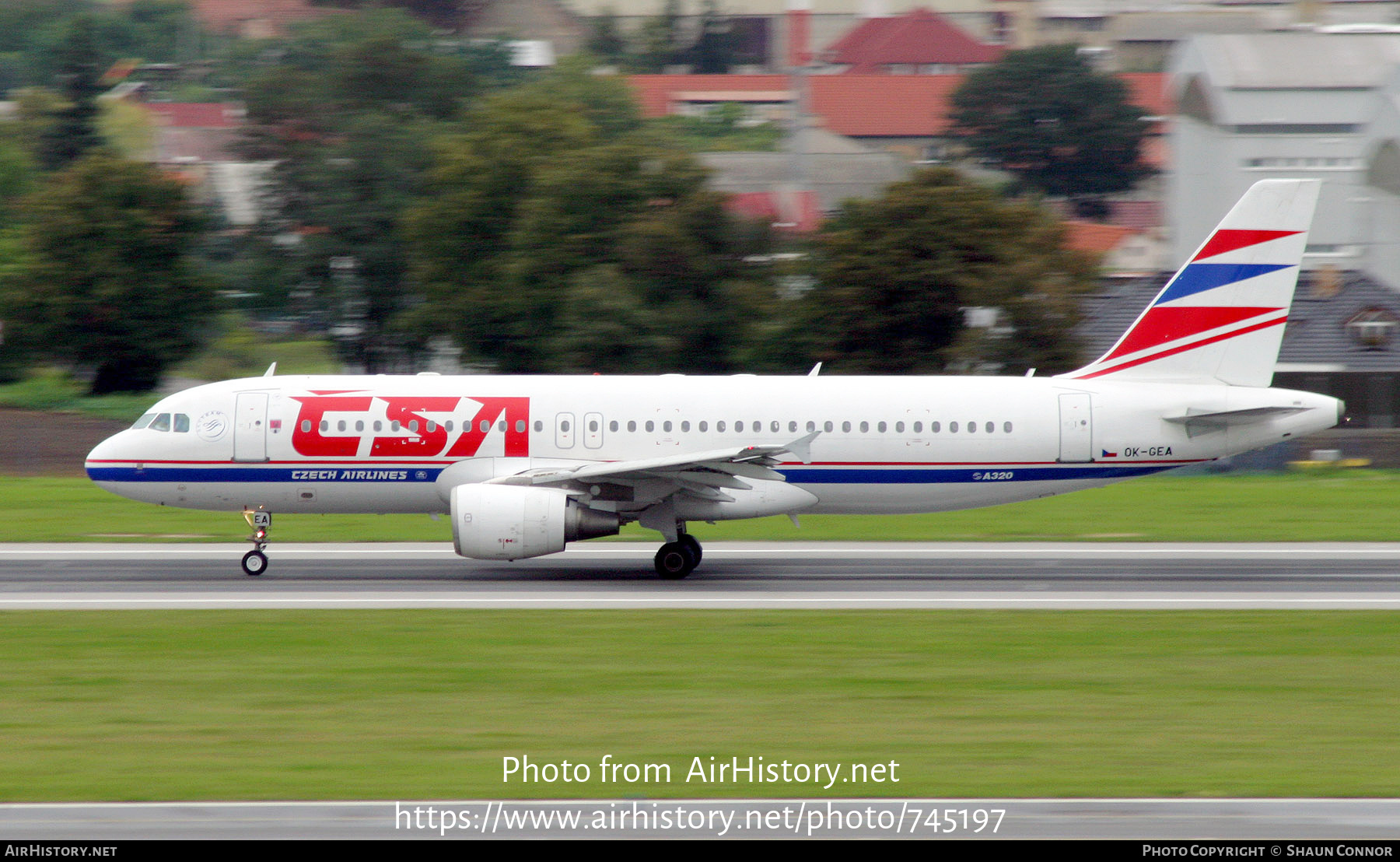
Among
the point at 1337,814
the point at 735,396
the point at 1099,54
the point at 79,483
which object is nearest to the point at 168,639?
the point at 735,396

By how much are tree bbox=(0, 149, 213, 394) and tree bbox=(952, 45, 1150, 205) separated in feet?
213

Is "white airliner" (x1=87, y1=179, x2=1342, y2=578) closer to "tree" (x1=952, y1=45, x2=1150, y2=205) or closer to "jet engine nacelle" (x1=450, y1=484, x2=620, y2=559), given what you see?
"jet engine nacelle" (x1=450, y1=484, x2=620, y2=559)

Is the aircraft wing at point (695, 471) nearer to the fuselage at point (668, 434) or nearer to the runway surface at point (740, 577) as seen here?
the fuselage at point (668, 434)

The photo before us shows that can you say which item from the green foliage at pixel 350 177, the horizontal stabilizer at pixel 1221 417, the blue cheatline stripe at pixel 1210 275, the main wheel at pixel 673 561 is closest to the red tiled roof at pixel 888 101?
the green foliage at pixel 350 177

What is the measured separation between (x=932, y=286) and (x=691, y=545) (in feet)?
82.7

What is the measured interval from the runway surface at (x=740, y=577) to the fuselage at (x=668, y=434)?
1392 mm

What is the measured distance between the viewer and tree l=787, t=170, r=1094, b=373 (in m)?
47.6

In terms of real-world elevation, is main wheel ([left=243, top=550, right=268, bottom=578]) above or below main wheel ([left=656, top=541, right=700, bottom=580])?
above

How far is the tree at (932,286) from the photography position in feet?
156

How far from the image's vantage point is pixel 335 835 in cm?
1174

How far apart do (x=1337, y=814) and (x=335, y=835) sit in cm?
834

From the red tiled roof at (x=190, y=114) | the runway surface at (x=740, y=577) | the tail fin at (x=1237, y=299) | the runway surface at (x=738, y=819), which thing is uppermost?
the red tiled roof at (x=190, y=114)

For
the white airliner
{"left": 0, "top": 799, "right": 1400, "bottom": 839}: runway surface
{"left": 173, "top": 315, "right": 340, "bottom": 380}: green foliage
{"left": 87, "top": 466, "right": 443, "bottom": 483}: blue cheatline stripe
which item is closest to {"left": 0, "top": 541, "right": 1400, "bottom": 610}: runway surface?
the white airliner
